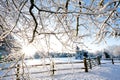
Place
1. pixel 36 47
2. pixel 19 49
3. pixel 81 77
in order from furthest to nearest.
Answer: pixel 81 77 < pixel 36 47 < pixel 19 49

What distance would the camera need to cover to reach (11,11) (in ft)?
13.1

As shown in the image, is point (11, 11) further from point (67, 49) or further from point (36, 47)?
point (67, 49)

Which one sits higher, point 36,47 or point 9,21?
point 9,21

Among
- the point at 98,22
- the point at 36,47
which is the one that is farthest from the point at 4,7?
the point at 98,22

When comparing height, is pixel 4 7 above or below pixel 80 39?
above

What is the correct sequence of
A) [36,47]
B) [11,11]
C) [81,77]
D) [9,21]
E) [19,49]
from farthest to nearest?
[81,77], [9,21], [11,11], [36,47], [19,49]

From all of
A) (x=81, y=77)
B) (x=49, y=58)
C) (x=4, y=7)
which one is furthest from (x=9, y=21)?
(x=81, y=77)

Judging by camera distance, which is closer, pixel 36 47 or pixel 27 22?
pixel 36 47

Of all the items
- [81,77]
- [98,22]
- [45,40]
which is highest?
[98,22]

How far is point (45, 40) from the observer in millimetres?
3334

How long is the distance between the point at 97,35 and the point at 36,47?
52.6 inches

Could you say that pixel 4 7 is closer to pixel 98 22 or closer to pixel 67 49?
pixel 67 49

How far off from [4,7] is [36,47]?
4.12 feet

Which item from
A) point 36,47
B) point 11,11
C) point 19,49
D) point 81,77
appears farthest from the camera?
point 81,77
